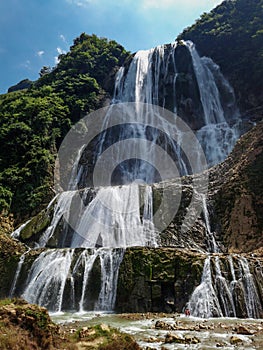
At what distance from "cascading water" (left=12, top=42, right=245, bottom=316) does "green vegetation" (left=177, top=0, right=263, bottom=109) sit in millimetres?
1413

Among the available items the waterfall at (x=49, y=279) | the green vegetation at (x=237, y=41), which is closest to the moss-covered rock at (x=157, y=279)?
the waterfall at (x=49, y=279)

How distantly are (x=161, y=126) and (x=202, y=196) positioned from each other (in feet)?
45.3

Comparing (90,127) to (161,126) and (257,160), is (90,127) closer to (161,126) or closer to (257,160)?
(161,126)

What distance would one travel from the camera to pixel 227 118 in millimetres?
32375

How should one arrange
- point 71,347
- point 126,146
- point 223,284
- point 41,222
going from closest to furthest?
point 71,347
point 223,284
point 41,222
point 126,146

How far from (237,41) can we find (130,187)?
990 inches

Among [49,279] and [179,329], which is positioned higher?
[49,279]

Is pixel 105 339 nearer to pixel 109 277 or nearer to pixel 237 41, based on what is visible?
pixel 109 277

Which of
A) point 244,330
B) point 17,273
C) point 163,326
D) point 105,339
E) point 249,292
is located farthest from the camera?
point 17,273

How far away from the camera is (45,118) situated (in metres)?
31.1

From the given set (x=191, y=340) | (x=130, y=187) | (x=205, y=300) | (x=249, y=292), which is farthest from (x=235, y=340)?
(x=130, y=187)

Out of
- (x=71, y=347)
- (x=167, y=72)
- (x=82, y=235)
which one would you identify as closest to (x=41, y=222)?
(x=82, y=235)

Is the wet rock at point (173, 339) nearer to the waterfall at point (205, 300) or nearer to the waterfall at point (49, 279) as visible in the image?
the waterfall at point (205, 300)

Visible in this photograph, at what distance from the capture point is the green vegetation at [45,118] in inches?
991
